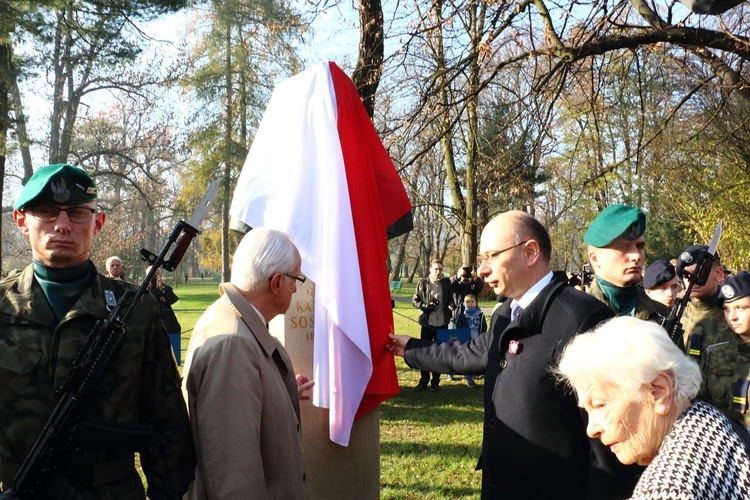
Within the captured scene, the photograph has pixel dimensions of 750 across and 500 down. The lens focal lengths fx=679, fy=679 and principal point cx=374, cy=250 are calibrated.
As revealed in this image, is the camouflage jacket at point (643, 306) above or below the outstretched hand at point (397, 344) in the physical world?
above

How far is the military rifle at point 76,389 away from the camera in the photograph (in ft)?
6.77

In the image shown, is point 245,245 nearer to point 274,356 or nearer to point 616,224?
point 274,356

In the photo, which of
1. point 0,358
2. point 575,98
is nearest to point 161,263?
point 0,358

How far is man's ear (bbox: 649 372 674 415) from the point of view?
176 centimetres

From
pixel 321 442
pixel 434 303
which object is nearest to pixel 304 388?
pixel 321 442

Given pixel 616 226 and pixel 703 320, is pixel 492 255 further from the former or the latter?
pixel 703 320

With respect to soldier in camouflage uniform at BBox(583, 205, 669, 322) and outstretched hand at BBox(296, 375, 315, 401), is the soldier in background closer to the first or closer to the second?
soldier in camouflage uniform at BBox(583, 205, 669, 322)

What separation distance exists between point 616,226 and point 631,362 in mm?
2011

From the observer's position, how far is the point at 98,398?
2268mm

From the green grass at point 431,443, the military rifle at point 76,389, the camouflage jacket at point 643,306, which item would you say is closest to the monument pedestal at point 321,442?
the military rifle at point 76,389

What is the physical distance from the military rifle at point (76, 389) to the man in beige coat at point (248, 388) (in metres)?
0.30

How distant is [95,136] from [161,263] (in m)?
28.4

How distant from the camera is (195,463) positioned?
246cm

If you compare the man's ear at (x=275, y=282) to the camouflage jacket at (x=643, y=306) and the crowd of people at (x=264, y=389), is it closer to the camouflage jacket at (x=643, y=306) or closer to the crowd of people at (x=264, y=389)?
the crowd of people at (x=264, y=389)
